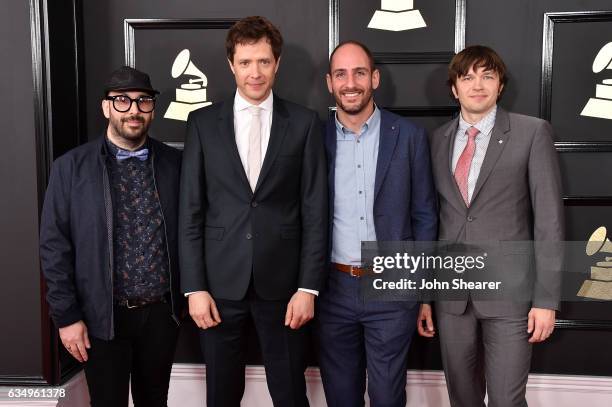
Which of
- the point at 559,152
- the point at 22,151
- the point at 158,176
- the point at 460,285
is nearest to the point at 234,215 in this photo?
the point at 158,176

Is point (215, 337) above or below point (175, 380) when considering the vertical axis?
above

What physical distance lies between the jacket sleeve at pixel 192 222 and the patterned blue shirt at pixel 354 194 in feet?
1.80

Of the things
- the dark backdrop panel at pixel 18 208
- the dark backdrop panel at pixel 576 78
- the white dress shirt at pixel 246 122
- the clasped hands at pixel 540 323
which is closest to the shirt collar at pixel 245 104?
the white dress shirt at pixel 246 122

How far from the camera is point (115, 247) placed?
1896 mm

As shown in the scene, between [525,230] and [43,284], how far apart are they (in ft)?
6.84

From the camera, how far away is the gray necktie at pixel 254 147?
75.8 inches

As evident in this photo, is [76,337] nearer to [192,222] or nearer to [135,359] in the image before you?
[135,359]

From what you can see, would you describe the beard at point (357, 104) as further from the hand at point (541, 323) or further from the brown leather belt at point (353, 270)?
the hand at point (541, 323)

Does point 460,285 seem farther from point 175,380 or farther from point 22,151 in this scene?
point 22,151

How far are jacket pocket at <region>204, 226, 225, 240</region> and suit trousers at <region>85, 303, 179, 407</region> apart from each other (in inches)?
12.9

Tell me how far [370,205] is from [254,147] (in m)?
0.53

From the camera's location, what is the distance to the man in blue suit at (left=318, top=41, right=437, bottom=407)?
2.04m

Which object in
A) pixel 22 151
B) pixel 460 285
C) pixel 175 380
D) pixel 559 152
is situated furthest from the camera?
pixel 175 380

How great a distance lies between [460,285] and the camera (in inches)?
80.0
